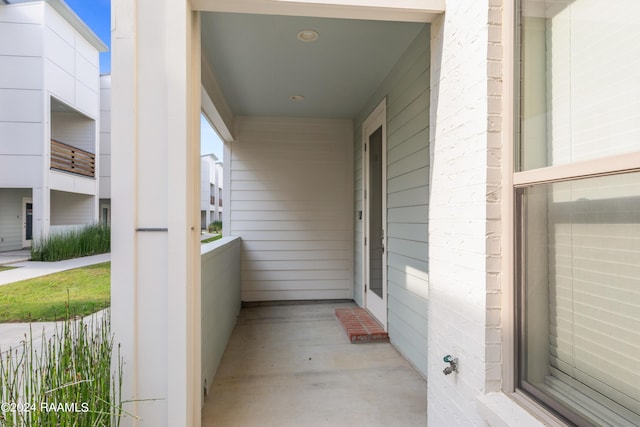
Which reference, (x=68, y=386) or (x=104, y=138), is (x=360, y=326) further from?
(x=104, y=138)

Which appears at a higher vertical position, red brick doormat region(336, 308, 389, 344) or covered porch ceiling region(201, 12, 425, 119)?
covered porch ceiling region(201, 12, 425, 119)

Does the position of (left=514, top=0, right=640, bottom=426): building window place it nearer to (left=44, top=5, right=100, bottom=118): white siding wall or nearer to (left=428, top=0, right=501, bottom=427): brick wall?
(left=428, top=0, right=501, bottom=427): brick wall

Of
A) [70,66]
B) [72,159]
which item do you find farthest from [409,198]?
[70,66]

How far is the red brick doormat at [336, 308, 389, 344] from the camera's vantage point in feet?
11.6

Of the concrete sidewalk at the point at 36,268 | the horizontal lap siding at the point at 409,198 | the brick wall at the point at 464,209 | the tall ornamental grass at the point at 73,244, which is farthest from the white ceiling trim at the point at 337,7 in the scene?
the tall ornamental grass at the point at 73,244

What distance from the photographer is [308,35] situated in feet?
9.04

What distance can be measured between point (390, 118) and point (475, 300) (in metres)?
2.43

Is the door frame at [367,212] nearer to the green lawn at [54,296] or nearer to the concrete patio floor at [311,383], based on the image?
the concrete patio floor at [311,383]

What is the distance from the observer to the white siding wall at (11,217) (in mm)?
10375

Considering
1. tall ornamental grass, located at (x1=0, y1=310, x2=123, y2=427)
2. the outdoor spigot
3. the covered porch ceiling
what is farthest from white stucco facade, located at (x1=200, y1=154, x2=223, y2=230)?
the outdoor spigot

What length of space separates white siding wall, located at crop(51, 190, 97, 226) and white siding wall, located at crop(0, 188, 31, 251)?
0.93 metres

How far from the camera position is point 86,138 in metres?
12.0

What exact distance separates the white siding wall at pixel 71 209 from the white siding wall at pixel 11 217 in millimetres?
928

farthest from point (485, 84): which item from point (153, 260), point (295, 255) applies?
point (295, 255)
